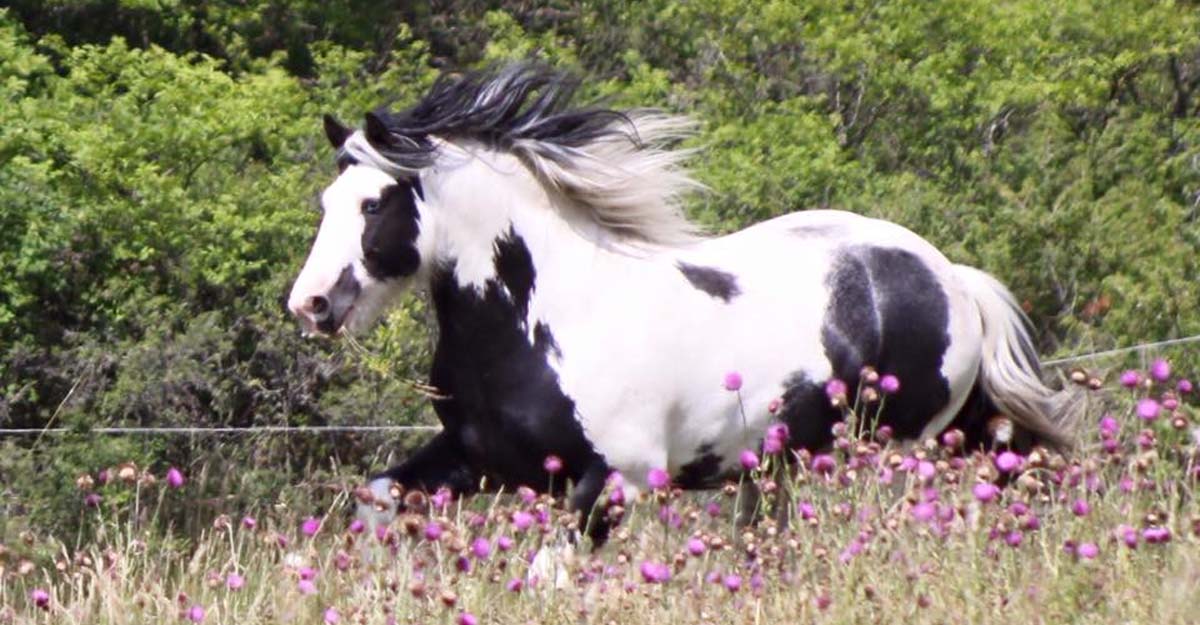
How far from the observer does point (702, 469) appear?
25.5ft

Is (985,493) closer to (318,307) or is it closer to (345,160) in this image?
(318,307)

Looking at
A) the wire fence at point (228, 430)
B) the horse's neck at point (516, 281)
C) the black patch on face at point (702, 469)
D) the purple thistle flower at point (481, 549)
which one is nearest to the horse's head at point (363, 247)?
the horse's neck at point (516, 281)

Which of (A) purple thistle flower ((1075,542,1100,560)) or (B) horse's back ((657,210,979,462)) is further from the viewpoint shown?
(B) horse's back ((657,210,979,462))

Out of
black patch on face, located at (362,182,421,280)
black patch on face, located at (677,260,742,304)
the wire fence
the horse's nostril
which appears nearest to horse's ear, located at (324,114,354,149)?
black patch on face, located at (362,182,421,280)

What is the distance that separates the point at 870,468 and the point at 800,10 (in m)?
8.70

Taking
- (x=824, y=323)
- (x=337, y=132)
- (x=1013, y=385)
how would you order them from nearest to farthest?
(x=337, y=132), (x=824, y=323), (x=1013, y=385)

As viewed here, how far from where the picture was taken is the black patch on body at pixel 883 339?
312 inches

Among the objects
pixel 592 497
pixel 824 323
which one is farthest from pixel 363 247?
pixel 824 323

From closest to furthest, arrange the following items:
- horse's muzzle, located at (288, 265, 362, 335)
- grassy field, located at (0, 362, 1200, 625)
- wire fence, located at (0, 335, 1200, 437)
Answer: grassy field, located at (0, 362, 1200, 625), horse's muzzle, located at (288, 265, 362, 335), wire fence, located at (0, 335, 1200, 437)

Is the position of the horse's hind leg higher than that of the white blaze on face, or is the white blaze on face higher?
the white blaze on face

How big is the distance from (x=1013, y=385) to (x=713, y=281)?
142 cm

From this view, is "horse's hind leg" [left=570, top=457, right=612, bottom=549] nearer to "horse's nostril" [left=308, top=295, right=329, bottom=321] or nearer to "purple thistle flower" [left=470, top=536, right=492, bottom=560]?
"horse's nostril" [left=308, top=295, right=329, bottom=321]

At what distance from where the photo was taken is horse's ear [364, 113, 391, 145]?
7.39 meters

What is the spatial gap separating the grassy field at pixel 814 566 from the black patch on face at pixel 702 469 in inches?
45.2
